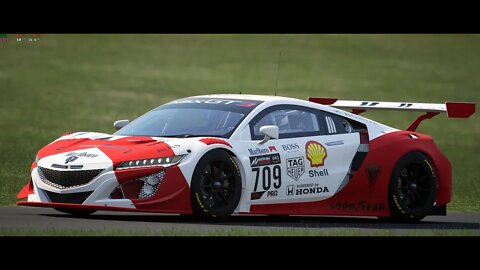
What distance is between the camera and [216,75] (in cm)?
3900

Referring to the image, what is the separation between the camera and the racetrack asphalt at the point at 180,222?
12750mm

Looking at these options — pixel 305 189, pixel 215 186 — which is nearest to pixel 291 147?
pixel 305 189

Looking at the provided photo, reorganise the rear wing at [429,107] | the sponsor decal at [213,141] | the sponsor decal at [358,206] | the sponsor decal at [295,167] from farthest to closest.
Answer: the rear wing at [429,107] < the sponsor decal at [358,206] < the sponsor decal at [295,167] < the sponsor decal at [213,141]

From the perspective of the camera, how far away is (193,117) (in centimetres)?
1454

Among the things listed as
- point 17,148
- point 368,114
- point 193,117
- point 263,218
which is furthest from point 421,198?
point 368,114

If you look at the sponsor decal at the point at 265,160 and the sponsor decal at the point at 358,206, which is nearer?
the sponsor decal at the point at 265,160

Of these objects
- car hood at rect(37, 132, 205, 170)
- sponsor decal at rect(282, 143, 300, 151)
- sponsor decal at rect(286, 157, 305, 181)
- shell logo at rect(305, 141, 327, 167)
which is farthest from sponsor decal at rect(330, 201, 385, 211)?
car hood at rect(37, 132, 205, 170)

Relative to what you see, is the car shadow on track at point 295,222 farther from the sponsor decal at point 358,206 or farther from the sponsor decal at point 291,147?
the sponsor decal at point 291,147

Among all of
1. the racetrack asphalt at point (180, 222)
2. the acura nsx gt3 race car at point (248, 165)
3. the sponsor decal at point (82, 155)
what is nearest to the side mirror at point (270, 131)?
the acura nsx gt3 race car at point (248, 165)

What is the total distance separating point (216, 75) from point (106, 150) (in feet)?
84.0

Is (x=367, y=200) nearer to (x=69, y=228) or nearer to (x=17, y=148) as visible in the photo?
(x=69, y=228)

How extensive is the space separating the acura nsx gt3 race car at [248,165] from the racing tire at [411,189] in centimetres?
1

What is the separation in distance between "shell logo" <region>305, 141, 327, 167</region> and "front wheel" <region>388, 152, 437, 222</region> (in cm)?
108

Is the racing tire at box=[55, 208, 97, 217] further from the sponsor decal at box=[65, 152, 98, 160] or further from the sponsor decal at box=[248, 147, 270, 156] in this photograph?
the sponsor decal at box=[248, 147, 270, 156]
